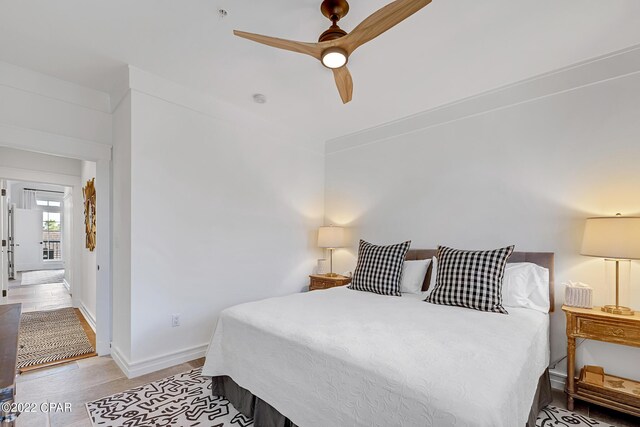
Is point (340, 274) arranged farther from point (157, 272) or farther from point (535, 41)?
point (535, 41)

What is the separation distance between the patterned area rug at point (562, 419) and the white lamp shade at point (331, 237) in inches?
99.8

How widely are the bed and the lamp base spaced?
382 mm

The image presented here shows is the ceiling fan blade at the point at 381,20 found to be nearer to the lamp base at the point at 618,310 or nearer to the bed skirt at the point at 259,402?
the bed skirt at the point at 259,402

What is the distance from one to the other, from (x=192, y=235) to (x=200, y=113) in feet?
4.12

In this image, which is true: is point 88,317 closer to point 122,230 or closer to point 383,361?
point 122,230

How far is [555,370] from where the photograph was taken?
2.56 metres

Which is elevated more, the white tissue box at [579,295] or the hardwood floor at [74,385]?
the white tissue box at [579,295]

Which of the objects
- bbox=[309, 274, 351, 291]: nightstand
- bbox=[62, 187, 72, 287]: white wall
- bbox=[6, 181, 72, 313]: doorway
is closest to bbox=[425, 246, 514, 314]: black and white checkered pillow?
bbox=[309, 274, 351, 291]: nightstand

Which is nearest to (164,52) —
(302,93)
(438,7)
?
(302,93)

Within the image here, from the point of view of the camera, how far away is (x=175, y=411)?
83.3 inches

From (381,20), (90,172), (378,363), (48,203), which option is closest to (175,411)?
(378,363)

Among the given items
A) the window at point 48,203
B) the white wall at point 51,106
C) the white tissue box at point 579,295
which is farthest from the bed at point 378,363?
the window at point 48,203

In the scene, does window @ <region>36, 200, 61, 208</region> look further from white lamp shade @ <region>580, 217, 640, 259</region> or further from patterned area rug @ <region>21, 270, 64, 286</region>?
white lamp shade @ <region>580, 217, 640, 259</region>

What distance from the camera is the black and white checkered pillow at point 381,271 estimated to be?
299cm
